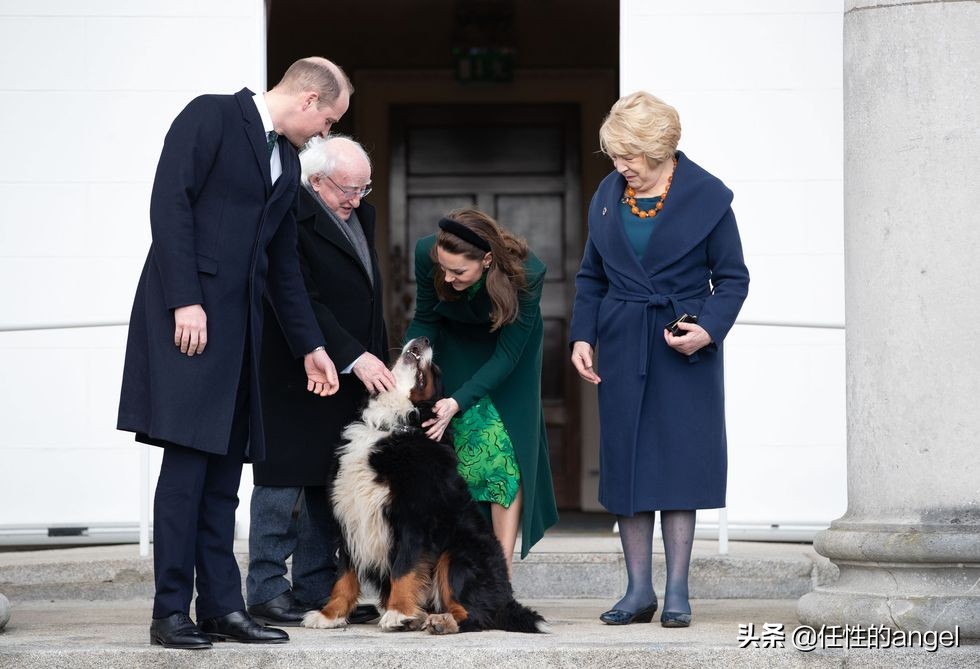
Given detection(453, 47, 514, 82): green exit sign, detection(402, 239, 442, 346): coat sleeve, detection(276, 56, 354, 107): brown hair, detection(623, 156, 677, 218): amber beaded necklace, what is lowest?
detection(402, 239, 442, 346): coat sleeve

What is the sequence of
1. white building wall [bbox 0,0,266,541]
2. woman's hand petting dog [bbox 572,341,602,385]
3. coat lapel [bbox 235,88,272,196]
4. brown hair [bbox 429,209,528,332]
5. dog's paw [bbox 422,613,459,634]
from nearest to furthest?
coat lapel [bbox 235,88,272,196] < dog's paw [bbox 422,613,459,634] < woman's hand petting dog [bbox 572,341,602,385] < brown hair [bbox 429,209,528,332] < white building wall [bbox 0,0,266,541]

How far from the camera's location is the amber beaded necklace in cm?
444

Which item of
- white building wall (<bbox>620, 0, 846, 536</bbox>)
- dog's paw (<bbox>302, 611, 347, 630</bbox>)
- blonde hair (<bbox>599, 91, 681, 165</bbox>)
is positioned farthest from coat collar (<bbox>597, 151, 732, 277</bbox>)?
white building wall (<bbox>620, 0, 846, 536</bbox>)

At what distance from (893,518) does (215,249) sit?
83.0 inches

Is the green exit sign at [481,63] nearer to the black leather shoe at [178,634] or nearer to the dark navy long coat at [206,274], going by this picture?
the dark navy long coat at [206,274]

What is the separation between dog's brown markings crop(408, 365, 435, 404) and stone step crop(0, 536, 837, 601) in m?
1.52

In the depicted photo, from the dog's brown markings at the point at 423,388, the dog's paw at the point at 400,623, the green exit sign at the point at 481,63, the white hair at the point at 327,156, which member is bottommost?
the dog's paw at the point at 400,623

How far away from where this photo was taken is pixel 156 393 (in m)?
3.80

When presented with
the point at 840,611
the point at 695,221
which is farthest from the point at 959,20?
the point at 840,611

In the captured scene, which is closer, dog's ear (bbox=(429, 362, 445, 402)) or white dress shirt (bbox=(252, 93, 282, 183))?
white dress shirt (bbox=(252, 93, 282, 183))

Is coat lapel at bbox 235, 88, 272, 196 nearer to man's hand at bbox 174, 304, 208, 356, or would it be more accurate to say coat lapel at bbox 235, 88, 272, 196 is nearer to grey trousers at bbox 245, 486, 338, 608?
man's hand at bbox 174, 304, 208, 356

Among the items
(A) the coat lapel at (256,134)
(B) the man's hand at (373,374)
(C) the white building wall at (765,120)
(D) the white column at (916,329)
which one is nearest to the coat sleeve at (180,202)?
(A) the coat lapel at (256,134)

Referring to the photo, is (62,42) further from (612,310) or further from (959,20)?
(959,20)

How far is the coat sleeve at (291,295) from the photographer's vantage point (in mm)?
4215
